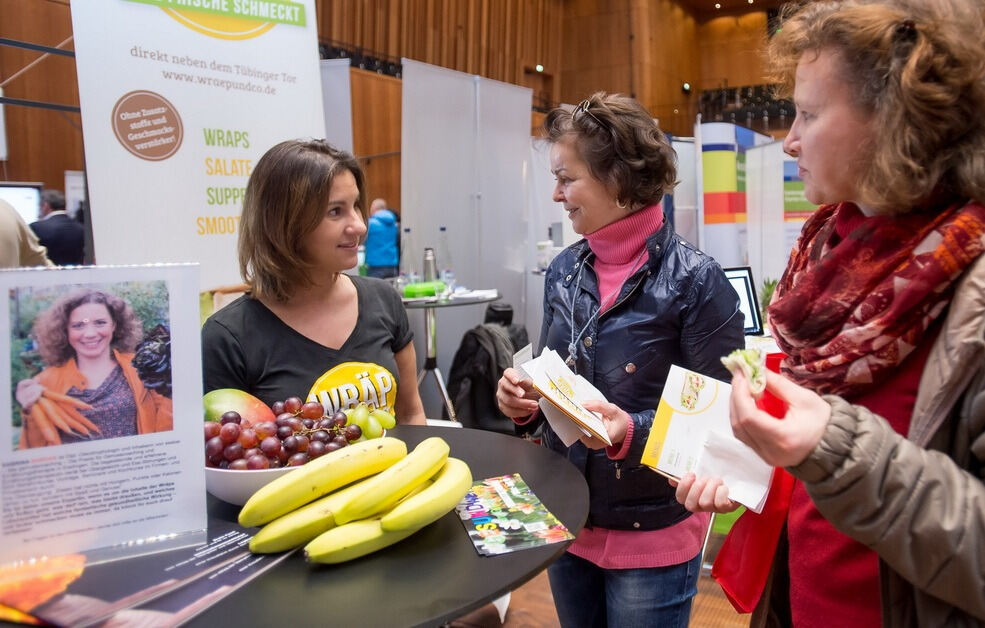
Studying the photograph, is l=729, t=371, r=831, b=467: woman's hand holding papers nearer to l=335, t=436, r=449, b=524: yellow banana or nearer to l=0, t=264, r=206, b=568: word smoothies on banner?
l=335, t=436, r=449, b=524: yellow banana

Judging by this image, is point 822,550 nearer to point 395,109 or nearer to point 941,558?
point 941,558

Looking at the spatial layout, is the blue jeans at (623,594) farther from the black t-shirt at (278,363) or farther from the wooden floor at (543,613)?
the wooden floor at (543,613)

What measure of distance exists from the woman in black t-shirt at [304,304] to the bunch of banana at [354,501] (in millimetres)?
570

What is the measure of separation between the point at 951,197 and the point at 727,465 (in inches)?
17.5

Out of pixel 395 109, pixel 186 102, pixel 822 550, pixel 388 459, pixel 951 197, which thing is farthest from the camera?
pixel 395 109

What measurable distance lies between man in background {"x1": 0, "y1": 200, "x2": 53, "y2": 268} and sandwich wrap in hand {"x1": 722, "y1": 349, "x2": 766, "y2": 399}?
127 inches

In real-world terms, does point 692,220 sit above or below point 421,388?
above

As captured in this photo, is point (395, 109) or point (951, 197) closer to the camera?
point (951, 197)

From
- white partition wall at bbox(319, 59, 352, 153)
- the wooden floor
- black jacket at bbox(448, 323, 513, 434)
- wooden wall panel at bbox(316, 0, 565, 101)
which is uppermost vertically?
wooden wall panel at bbox(316, 0, 565, 101)

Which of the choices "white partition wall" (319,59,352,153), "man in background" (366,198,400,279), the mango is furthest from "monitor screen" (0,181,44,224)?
the mango

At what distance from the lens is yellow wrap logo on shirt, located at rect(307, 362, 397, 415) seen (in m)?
1.55

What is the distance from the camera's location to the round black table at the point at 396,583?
74cm

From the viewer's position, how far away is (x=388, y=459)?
3.34ft

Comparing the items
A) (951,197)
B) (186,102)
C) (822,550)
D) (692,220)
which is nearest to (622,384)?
(822,550)
